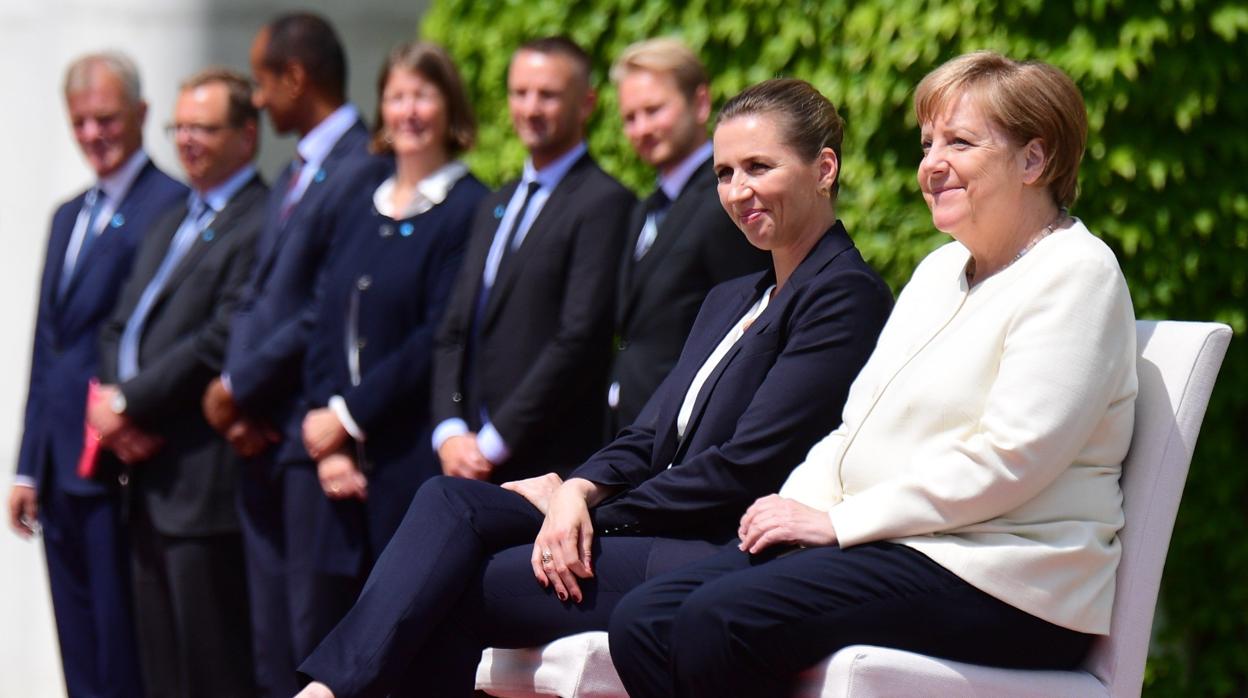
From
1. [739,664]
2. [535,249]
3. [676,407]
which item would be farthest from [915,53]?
[739,664]

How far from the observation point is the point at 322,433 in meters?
5.39

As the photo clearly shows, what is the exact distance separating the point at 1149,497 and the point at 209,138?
404cm

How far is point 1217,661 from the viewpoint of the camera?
17.8 feet

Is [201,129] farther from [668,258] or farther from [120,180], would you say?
[668,258]

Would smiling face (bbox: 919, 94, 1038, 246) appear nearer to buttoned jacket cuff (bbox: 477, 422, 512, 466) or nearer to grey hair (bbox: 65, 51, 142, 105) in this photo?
buttoned jacket cuff (bbox: 477, 422, 512, 466)

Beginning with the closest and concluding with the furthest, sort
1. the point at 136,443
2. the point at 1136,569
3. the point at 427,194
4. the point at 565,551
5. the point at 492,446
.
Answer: the point at 1136,569 → the point at 565,551 → the point at 492,446 → the point at 427,194 → the point at 136,443

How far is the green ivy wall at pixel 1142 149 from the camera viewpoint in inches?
195

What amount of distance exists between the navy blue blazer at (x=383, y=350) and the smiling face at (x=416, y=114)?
19 centimetres

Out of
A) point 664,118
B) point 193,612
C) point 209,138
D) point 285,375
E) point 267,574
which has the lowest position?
point 193,612

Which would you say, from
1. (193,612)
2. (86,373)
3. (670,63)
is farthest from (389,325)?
(86,373)

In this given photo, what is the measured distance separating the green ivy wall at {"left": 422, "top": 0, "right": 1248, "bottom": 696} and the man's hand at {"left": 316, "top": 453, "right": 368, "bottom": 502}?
68.3 inches

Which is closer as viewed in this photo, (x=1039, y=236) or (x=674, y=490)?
(x=1039, y=236)

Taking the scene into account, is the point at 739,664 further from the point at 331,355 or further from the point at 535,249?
the point at 331,355

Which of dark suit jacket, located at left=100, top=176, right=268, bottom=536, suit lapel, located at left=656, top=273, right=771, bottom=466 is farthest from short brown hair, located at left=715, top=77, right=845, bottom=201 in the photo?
dark suit jacket, located at left=100, top=176, right=268, bottom=536
